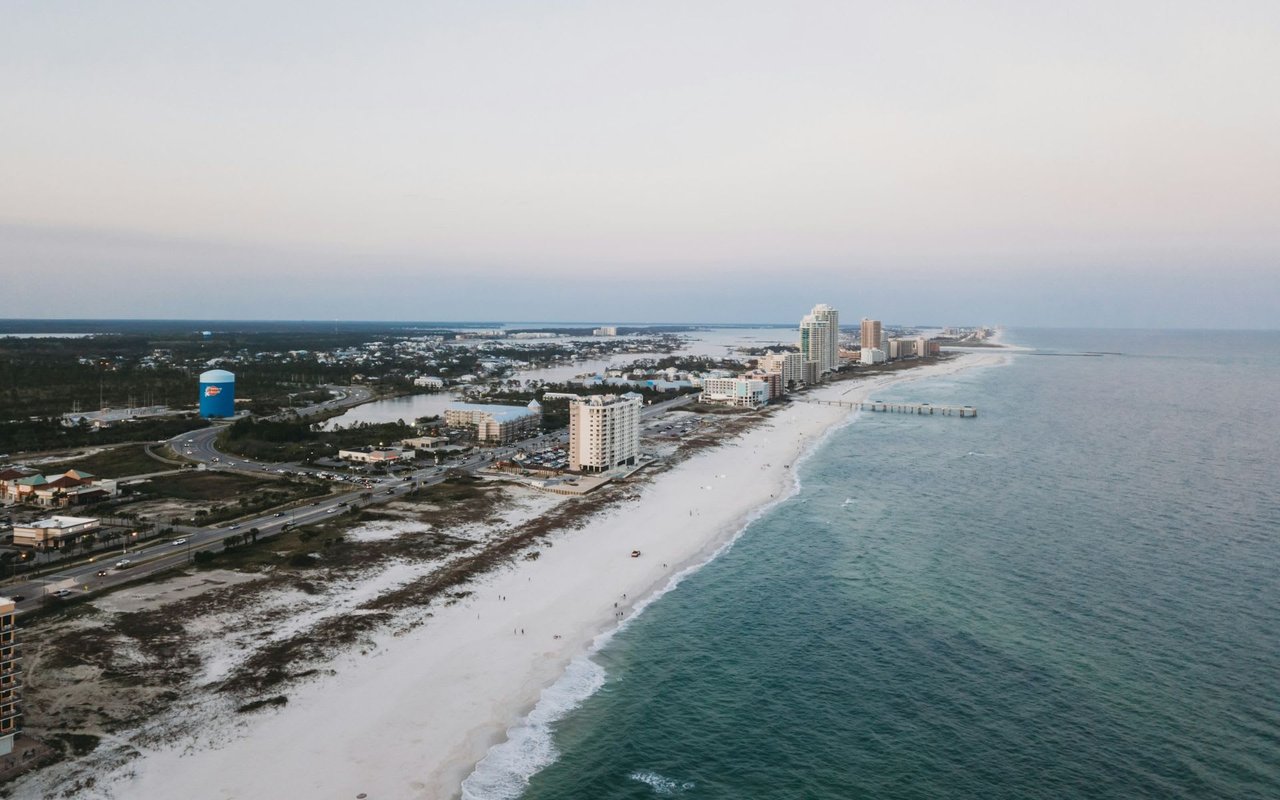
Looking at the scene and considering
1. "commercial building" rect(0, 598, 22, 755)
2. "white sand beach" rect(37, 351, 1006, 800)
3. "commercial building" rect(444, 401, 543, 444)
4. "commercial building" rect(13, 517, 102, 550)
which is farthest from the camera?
"commercial building" rect(444, 401, 543, 444)

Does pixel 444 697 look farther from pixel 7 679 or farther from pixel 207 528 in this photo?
pixel 207 528

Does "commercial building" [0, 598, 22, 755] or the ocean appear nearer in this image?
"commercial building" [0, 598, 22, 755]

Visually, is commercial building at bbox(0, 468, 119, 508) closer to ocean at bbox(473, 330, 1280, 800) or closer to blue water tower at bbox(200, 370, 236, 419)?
blue water tower at bbox(200, 370, 236, 419)

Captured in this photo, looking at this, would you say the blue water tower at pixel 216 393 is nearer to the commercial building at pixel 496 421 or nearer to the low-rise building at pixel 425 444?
the commercial building at pixel 496 421

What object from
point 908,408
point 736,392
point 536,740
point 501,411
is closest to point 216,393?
point 501,411

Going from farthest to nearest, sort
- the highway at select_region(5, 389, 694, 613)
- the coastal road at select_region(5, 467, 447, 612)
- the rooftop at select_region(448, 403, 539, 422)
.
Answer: the rooftop at select_region(448, 403, 539, 422) < the highway at select_region(5, 389, 694, 613) < the coastal road at select_region(5, 467, 447, 612)

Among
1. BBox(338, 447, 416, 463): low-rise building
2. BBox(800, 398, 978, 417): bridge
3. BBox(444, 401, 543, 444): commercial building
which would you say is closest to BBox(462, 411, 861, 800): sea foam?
BBox(338, 447, 416, 463): low-rise building

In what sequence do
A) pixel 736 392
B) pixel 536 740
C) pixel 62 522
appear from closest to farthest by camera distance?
pixel 536 740 → pixel 62 522 → pixel 736 392
